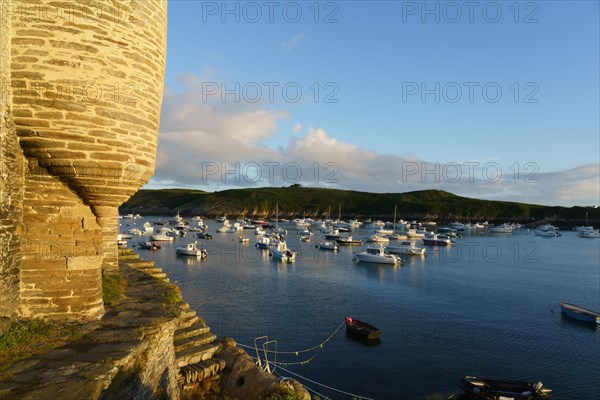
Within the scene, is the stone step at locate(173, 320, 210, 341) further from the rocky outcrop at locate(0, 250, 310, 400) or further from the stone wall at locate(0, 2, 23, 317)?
the stone wall at locate(0, 2, 23, 317)

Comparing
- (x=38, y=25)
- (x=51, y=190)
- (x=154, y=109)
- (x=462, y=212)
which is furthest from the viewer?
(x=462, y=212)

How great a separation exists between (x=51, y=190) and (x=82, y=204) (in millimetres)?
613

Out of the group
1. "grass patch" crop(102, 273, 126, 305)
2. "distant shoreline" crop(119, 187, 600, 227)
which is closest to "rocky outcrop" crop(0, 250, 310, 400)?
"grass patch" crop(102, 273, 126, 305)

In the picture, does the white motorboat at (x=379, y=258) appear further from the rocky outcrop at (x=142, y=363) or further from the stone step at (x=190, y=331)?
the stone step at (x=190, y=331)

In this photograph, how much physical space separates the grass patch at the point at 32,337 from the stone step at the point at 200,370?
3.57 metres

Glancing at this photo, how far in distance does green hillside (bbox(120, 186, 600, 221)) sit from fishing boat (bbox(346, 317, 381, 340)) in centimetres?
14106

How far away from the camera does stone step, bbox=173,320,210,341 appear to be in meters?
11.8

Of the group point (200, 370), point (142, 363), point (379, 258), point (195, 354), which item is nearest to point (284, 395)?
point (200, 370)

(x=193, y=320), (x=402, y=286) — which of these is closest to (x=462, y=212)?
(x=402, y=286)

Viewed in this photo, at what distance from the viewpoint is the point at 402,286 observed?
134 ft

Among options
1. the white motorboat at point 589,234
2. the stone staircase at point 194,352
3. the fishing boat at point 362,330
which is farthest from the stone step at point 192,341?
the white motorboat at point 589,234

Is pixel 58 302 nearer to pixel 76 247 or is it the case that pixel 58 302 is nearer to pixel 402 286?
pixel 76 247

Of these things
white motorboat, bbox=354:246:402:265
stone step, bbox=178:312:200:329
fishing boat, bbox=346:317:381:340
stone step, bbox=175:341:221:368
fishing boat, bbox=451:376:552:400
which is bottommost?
fishing boat, bbox=451:376:552:400

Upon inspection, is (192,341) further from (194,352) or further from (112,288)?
(112,288)
